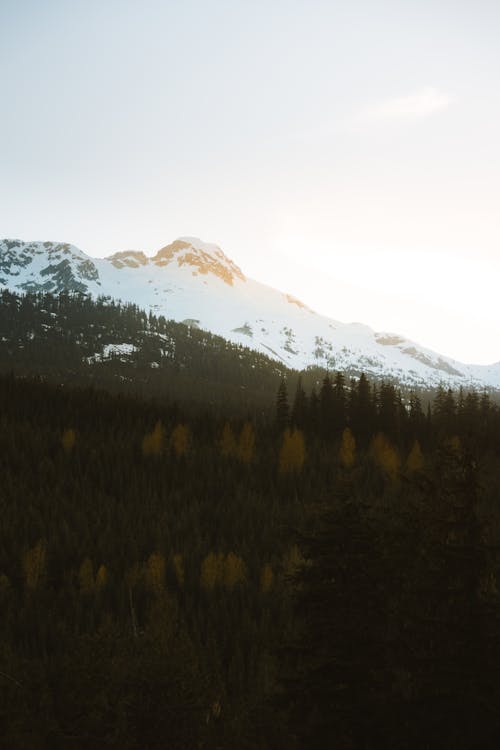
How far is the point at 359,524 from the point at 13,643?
55.3m

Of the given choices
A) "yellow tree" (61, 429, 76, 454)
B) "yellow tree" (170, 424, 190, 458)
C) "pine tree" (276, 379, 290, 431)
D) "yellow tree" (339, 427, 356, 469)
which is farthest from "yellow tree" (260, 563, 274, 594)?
"yellow tree" (61, 429, 76, 454)

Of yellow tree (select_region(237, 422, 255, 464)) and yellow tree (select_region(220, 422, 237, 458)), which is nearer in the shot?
yellow tree (select_region(237, 422, 255, 464))

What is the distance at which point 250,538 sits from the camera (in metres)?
82.1

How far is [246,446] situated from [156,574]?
4720 cm

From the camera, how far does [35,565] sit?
7094 cm

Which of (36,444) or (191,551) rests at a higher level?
(36,444)

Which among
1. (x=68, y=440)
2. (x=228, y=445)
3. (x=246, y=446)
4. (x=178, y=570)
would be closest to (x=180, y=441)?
(x=228, y=445)

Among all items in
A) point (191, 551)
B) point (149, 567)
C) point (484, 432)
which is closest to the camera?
point (149, 567)

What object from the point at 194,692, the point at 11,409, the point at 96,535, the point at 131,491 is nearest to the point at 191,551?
the point at 96,535

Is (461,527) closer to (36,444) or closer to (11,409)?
(36,444)

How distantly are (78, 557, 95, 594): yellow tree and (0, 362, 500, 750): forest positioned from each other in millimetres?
275

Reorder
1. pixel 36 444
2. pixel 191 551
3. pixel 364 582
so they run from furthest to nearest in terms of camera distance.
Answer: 1. pixel 36 444
2. pixel 191 551
3. pixel 364 582

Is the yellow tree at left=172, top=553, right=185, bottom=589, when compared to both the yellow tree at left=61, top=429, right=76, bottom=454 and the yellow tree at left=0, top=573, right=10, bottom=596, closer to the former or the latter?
the yellow tree at left=0, top=573, right=10, bottom=596

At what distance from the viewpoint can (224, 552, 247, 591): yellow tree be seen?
69.3 m
